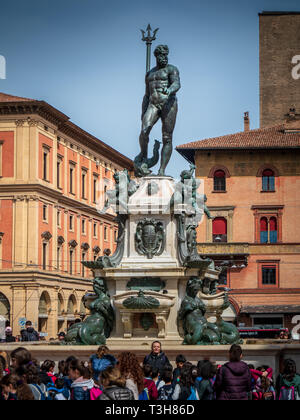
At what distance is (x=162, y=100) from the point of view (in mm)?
18672

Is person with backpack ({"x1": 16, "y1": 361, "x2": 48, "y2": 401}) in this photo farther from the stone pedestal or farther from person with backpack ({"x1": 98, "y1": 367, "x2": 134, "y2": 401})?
the stone pedestal

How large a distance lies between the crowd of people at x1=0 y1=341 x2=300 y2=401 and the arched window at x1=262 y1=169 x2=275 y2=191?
2095 inches

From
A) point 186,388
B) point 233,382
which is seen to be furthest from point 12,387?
point 233,382

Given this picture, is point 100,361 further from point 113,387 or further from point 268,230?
point 268,230

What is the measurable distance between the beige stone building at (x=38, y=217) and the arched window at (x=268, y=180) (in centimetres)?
1121

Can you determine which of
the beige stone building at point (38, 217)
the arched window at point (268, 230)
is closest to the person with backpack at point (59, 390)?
the beige stone building at point (38, 217)

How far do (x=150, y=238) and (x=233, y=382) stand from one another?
7.66m

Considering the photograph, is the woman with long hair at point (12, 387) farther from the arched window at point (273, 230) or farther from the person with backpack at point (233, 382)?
the arched window at point (273, 230)

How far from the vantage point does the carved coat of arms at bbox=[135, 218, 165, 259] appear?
17625 mm

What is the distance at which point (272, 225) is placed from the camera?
63.8 m

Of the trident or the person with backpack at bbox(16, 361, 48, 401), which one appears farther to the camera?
the trident

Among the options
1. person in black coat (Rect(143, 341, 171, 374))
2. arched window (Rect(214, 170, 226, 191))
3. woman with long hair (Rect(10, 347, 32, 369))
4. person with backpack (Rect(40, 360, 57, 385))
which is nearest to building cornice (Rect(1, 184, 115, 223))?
arched window (Rect(214, 170, 226, 191))

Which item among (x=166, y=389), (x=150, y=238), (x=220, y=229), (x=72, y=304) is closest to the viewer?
(x=166, y=389)
